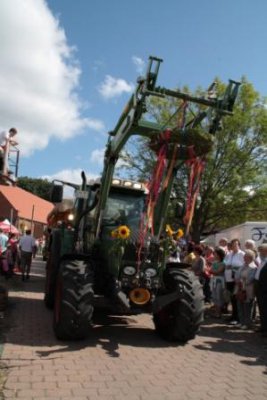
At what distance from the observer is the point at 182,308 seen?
743 cm

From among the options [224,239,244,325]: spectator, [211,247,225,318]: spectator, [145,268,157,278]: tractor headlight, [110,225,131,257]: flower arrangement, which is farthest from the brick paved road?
A: [211,247,225,318]: spectator

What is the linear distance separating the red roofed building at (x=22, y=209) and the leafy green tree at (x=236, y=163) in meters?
25.5

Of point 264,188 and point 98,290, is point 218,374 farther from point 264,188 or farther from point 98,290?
point 264,188

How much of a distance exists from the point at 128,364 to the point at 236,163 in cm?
1779

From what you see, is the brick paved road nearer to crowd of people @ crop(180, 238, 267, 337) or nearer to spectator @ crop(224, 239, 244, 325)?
crowd of people @ crop(180, 238, 267, 337)

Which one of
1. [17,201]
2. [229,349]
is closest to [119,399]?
[229,349]

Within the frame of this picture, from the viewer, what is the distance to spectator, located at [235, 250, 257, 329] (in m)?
9.64

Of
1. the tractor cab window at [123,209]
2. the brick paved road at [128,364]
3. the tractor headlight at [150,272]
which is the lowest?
the brick paved road at [128,364]

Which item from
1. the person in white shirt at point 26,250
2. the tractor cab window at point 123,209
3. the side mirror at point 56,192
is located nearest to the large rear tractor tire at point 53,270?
the side mirror at point 56,192

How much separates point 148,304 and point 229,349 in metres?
1.53

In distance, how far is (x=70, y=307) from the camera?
686cm

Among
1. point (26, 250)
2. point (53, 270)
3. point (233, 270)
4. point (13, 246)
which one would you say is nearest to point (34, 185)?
point (13, 246)

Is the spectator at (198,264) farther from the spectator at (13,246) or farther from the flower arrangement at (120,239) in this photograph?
the spectator at (13,246)

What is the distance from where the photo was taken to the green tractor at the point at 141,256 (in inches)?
273
